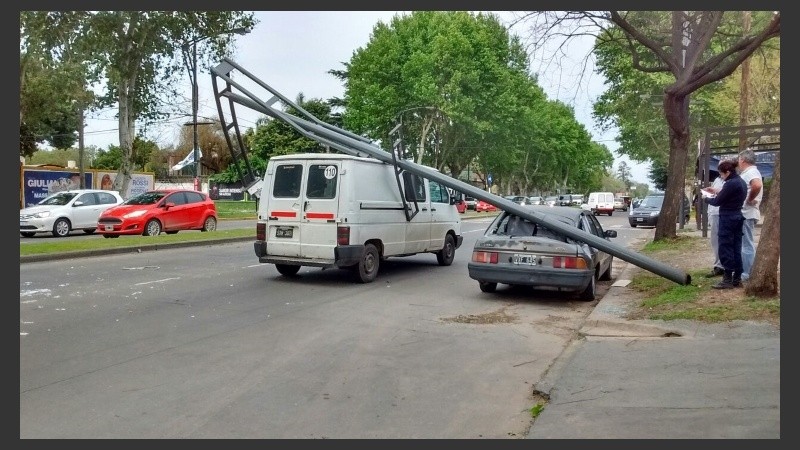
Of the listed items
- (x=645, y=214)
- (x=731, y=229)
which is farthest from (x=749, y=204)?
(x=645, y=214)

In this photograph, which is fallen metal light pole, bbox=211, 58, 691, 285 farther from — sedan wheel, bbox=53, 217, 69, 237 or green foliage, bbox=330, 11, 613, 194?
green foliage, bbox=330, 11, 613, 194

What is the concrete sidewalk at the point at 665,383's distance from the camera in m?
4.29

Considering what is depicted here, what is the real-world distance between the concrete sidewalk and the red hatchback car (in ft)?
47.8

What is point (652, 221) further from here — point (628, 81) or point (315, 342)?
point (315, 342)

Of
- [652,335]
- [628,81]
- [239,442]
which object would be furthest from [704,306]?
[628,81]

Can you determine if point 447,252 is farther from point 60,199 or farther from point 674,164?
point 60,199

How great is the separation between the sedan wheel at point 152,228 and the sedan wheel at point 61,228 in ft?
12.8

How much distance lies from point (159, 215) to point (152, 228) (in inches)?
17.8

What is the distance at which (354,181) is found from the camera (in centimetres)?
1066

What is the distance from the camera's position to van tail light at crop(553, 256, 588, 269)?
29.9ft

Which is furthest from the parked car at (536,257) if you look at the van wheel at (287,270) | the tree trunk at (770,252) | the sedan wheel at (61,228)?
the sedan wheel at (61,228)

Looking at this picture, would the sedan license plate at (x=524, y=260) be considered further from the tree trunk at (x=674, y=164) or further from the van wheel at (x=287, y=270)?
the tree trunk at (x=674, y=164)

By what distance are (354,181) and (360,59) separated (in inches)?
1165

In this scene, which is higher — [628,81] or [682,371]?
[628,81]
